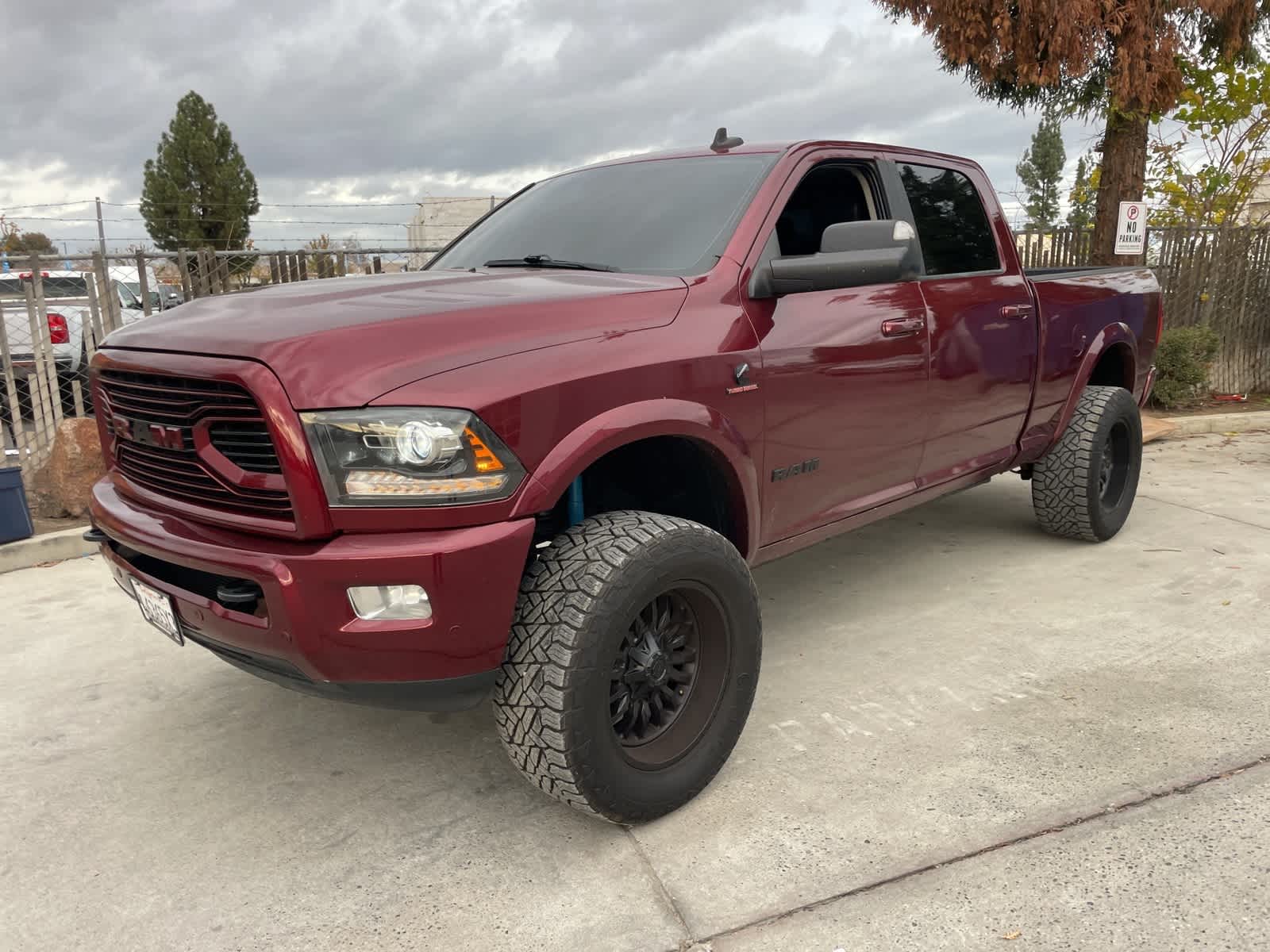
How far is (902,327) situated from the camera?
3461mm

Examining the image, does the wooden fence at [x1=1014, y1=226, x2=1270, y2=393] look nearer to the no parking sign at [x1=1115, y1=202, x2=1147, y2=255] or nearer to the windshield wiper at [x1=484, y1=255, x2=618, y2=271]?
the no parking sign at [x1=1115, y1=202, x2=1147, y2=255]

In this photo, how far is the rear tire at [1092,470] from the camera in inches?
183

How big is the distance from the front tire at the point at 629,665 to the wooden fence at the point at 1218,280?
8.37 meters

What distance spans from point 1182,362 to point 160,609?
895cm

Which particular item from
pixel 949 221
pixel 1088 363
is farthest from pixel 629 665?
pixel 1088 363

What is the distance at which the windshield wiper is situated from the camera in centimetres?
312

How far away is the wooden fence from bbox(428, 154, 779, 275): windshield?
7.35 m

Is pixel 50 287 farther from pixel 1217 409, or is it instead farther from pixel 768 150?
pixel 1217 409

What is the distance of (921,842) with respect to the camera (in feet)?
8.12

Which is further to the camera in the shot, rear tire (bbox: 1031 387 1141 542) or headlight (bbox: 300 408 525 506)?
rear tire (bbox: 1031 387 1141 542)

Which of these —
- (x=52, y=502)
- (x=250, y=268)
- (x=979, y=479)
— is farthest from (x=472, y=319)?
(x=250, y=268)

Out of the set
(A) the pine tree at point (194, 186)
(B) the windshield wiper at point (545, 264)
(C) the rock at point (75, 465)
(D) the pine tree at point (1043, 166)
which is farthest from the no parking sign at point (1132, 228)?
(D) the pine tree at point (1043, 166)

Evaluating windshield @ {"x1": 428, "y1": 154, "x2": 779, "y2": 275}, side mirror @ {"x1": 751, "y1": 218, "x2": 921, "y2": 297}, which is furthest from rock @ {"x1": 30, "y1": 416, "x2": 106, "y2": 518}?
side mirror @ {"x1": 751, "y1": 218, "x2": 921, "y2": 297}

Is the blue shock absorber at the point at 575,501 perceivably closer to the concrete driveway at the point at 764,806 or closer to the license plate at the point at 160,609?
the concrete driveway at the point at 764,806
